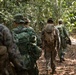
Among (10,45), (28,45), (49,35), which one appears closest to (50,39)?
(49,35)

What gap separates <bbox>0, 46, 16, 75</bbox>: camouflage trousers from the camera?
15.6ft

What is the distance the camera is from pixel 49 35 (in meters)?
9.06

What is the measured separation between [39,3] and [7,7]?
4291 millimetres

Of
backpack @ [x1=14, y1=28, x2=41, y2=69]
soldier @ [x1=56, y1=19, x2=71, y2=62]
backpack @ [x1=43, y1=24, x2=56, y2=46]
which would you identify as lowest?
soldier @ [x1=56, y1=19, x2=71, y2=62]

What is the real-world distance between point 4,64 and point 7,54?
197 mm

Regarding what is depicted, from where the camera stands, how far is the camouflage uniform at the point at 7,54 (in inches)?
186

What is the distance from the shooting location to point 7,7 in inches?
490

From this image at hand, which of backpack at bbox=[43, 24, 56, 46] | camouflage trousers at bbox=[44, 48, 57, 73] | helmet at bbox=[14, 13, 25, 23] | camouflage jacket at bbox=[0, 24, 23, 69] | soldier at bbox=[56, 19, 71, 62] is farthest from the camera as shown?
soldier at bbox=[56, 19, 71, 62]

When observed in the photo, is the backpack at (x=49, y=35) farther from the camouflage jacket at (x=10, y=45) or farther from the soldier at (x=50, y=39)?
the camouflage jacket at (x=10, y=45)

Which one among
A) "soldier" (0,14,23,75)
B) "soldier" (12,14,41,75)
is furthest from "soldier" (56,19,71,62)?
"soldier" (0,14,23,75)

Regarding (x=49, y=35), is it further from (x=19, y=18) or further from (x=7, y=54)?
(x=7, y=54)

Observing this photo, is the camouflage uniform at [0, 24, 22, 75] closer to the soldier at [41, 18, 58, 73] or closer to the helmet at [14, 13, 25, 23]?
the helmet at [14, 13, 25, 23]

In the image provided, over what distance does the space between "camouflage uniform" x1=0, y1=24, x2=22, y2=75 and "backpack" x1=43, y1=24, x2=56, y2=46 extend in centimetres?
407

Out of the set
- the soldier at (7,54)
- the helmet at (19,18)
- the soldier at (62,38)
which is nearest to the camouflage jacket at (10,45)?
the soldier at (7,54)
